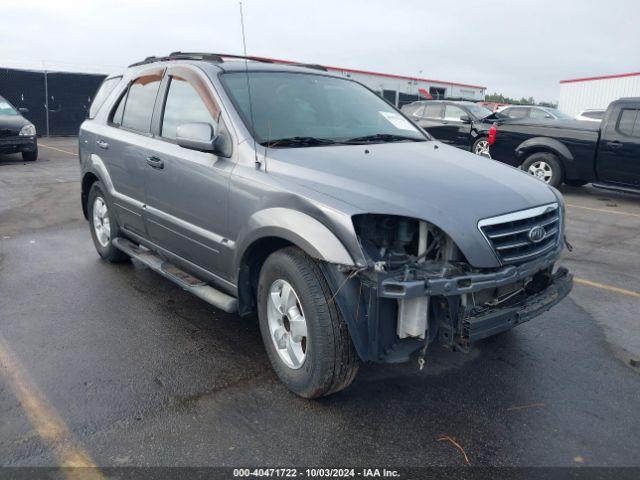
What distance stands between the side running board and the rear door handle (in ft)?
2.47

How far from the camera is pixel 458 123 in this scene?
14180 millimetres

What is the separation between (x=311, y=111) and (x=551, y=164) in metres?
7.68

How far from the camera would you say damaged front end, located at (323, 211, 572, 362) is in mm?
2713

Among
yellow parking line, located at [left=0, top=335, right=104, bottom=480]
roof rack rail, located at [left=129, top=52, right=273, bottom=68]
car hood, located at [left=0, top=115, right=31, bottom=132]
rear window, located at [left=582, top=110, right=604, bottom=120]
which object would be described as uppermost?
roof rack rail, located at [left=129, top=52, right=273, bottom=68]

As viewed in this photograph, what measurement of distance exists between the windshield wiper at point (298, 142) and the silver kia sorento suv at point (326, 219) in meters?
0.01

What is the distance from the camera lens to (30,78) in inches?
830

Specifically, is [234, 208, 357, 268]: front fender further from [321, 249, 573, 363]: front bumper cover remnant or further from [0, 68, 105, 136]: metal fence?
[0, 68, 105, 136]: metal fence

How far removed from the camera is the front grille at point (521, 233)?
2936mm

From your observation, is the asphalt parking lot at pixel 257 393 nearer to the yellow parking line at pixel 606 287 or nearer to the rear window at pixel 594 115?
the yellow parking line at pixel 606 287

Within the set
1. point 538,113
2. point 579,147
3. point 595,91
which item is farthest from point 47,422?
point 595,91

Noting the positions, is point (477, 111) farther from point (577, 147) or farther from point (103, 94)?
point (103, 94)

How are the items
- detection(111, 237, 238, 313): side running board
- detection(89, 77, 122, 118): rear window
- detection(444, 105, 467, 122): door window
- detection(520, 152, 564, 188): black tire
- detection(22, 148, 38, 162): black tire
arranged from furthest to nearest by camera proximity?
1. detection(444, 105, 467, 122): door window
2. detection(22, 148, 38, 162): black tire
3. detection(520, 152, 564, 188): black tire
4. detection(89, 77, 122, 118): rear window
5. detection(111, 237, 238, 313): side running board

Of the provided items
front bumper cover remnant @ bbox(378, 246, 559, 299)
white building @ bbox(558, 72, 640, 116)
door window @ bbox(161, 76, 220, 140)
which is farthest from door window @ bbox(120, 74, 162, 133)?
white building @ bbox(558, 72, 640, 116)

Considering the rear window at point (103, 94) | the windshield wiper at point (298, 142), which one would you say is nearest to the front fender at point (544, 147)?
the rear window at point (103, 94)
